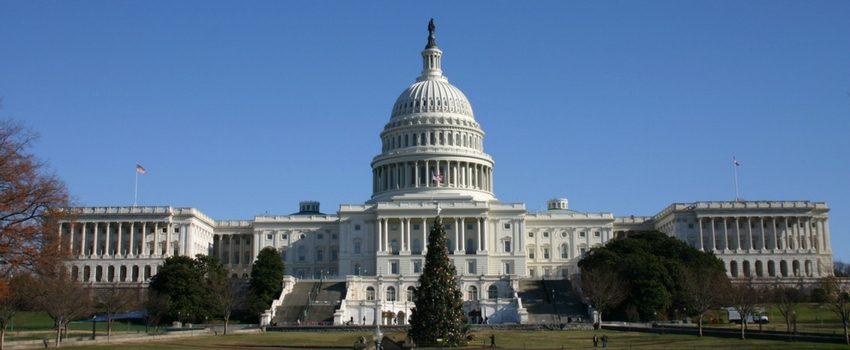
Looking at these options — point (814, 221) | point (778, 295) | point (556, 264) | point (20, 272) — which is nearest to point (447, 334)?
point (20, 272)

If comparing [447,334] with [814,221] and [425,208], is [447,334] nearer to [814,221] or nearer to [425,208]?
[425,208]

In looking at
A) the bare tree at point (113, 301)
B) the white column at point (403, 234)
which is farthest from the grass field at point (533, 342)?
the white column at point (403, 234)

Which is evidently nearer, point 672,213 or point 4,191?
point 4,191

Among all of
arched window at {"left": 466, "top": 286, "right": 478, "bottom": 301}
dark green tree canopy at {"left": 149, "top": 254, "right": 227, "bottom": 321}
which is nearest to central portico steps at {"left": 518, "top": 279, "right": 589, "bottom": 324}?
arched window at {"left": 466, "top": 286, "right": 478, "bottom": 301}

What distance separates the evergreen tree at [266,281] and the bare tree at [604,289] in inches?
1275

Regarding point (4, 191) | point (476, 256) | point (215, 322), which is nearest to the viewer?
point (4, 191)

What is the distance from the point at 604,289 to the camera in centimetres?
9262

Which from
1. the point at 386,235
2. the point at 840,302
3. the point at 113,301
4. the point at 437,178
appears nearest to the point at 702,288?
the point at 840,302

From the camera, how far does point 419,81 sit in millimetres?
154750

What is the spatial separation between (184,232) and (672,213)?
2531 inches

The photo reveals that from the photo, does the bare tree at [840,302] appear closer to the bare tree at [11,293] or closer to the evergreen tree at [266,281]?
the bare tree at [11,293]

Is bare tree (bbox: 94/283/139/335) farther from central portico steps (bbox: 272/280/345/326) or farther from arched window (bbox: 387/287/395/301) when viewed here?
arched window (bbox: 387/287/395/301)

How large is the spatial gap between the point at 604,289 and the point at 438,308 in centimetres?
3890

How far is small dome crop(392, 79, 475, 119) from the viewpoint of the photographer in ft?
485
